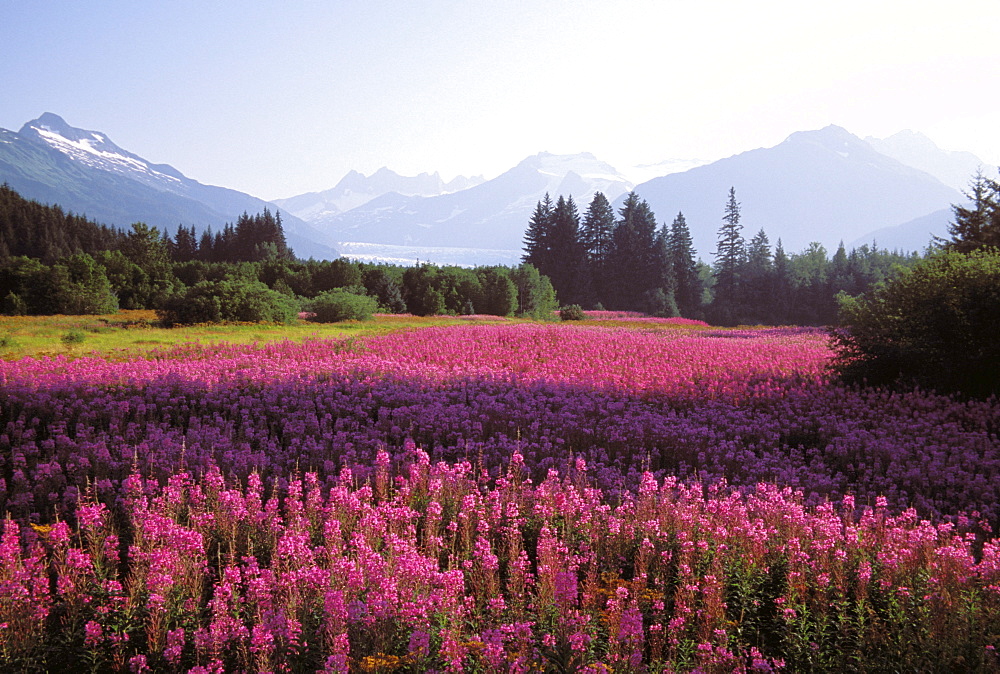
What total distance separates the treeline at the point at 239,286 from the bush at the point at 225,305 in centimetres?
4

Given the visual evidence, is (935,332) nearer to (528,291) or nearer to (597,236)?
(528,291)

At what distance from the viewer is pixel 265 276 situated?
39719mm

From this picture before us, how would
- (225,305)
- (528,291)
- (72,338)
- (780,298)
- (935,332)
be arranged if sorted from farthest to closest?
(780,298) < (528,291) < (225,305) < (72,338) < (935,332)

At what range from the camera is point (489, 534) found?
15.3 ft

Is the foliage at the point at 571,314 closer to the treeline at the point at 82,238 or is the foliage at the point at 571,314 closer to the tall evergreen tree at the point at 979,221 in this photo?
the tall evergreen tree at the point at 979,221

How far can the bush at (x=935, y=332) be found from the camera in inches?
383

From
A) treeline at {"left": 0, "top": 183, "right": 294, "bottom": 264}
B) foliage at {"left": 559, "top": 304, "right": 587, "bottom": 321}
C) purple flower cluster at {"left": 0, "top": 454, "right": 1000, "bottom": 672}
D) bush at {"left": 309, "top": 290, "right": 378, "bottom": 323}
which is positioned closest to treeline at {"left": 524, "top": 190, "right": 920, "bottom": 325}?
foliage at {"left": 559, "top": 304, "right": 587, "bottom": 321}

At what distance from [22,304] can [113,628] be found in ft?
95.2

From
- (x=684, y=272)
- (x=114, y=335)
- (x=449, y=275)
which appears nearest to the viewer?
(x=114, y=335)

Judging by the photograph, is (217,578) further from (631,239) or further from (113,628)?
(631,239)

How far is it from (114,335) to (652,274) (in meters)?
57.6

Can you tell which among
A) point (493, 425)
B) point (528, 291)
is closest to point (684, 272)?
point (528, 291)

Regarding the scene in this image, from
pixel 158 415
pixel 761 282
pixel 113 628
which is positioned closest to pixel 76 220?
pixel 761 282

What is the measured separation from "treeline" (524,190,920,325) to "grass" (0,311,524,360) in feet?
149
